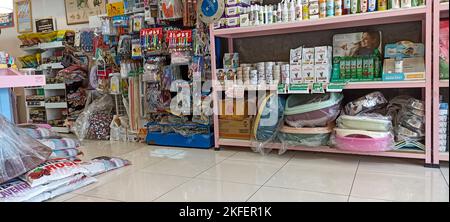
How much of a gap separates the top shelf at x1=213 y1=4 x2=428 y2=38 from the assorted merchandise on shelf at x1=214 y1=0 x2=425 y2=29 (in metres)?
0.04

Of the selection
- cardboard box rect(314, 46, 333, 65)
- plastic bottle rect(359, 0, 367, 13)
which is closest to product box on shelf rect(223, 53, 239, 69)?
cardboard box rect(314, 46, 333, 65)

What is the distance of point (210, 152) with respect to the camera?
2.85m

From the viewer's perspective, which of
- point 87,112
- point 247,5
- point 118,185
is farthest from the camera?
point 87,112

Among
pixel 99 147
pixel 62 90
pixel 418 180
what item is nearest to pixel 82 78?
pixel 62 90

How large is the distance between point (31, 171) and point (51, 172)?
103 mm

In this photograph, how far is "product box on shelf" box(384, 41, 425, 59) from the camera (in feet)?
7.52

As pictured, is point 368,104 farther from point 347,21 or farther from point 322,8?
point 322,8

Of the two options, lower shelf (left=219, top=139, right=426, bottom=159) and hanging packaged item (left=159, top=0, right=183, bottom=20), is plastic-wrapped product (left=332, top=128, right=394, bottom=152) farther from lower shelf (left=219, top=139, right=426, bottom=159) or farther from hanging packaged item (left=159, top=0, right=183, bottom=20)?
hanging packaged item (left=159, top=0, right=183, bottom=20)

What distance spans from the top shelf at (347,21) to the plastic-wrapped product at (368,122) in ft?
2.07

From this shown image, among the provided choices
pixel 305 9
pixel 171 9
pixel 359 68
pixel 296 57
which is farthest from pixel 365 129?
pixel 171 9

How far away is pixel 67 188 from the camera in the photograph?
1997mm

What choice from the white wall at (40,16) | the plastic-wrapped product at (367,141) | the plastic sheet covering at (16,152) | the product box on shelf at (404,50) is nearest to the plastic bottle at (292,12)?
the product box on shelf at (404,50)

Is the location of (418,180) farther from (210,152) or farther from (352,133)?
(210,152)

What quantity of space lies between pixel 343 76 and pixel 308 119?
398 millimetres
